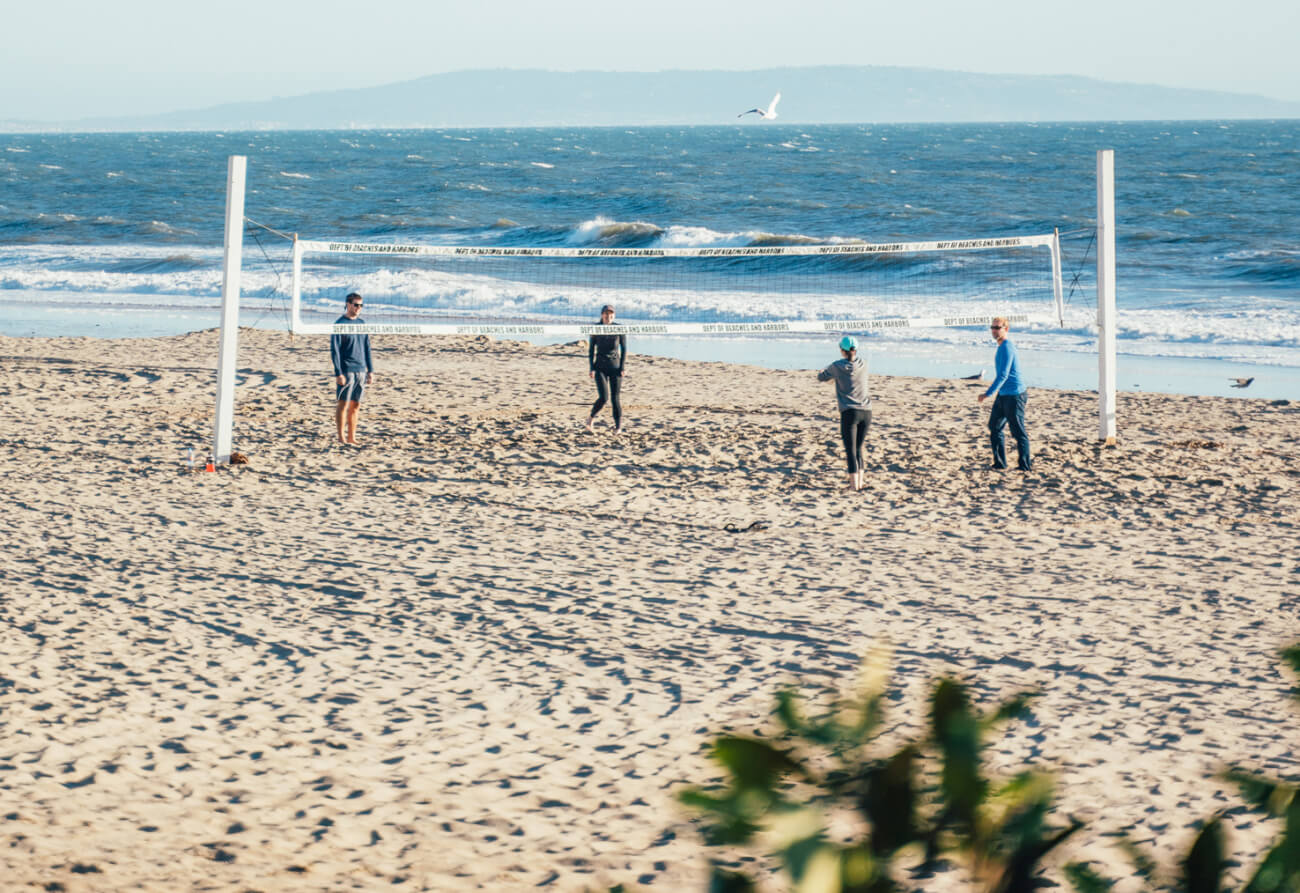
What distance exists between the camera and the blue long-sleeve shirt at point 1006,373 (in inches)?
392

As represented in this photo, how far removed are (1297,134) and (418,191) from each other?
78780 mm

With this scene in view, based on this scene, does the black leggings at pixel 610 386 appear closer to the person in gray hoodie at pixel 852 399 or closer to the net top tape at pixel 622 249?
the net top tape at pixel 622 249

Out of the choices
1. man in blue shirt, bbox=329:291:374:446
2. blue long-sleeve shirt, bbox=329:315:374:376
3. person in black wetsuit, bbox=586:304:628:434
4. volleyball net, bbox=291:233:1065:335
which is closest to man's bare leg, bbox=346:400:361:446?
man in blue shirt, bbox=329:291:374:446

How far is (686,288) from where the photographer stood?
24.7 meters

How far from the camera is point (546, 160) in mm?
78750

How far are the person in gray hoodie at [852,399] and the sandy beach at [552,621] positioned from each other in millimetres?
346

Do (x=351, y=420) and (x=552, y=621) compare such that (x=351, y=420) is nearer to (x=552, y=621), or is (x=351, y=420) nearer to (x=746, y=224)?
(x=552, y=621)

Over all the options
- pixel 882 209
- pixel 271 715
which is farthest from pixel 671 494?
pixel 882 209

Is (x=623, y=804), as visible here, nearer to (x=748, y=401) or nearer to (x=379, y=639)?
Result: (x=379, y=639)

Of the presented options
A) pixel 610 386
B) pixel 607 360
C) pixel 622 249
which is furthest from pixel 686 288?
pixel 607 360

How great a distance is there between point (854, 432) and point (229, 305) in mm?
4960

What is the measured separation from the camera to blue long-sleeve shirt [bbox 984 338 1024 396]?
996 cm

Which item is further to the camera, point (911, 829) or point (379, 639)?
point (379, 639)

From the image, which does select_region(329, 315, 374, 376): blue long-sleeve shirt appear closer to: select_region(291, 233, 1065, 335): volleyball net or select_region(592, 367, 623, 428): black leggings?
select_region(592, 367, 623, 428): black leggings
